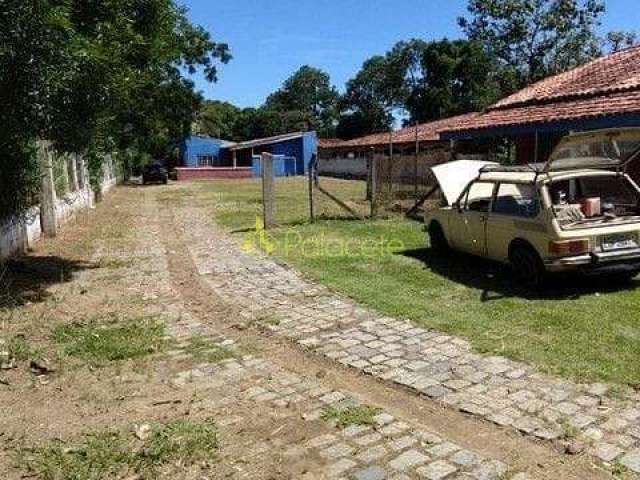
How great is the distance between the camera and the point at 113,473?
13.2 feet

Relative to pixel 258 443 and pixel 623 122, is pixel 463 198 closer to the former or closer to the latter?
pixel 623 122

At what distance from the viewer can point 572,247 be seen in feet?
24.8

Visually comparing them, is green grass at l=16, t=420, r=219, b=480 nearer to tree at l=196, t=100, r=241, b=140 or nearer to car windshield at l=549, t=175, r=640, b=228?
car windshield at l=549, t=175, r=640, b=228

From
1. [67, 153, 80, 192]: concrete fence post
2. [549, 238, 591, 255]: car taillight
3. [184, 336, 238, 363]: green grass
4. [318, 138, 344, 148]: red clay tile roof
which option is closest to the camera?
[184, 336, 238, 363]: green grass

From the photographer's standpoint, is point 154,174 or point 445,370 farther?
point 154,174

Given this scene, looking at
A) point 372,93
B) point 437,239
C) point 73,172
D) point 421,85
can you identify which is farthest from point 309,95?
point 437,239

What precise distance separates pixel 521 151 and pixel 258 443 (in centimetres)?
1438

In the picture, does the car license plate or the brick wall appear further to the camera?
the brick wall

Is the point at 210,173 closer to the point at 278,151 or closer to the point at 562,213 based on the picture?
the point at 278,151

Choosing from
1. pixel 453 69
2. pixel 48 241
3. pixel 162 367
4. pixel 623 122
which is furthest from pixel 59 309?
pixel 453 69

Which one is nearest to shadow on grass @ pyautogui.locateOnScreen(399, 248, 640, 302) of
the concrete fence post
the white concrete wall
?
the white concrete wall

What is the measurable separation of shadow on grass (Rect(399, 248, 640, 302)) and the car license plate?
0.53 m

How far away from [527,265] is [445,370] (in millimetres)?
3178

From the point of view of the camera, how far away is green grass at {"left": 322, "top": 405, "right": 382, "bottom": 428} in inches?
184
